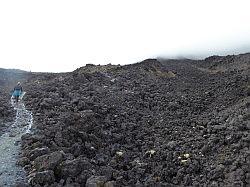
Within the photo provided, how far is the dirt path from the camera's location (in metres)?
15.3

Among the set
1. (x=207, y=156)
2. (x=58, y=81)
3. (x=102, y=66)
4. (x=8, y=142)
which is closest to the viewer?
(x=207, y=156)

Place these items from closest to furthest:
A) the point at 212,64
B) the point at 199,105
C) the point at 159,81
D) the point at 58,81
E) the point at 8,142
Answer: the point at 8,142 < the point at 199,105 < the point at 58,81 < the point at 159,81 < the point at 212,64

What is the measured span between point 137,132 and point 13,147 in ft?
17.7

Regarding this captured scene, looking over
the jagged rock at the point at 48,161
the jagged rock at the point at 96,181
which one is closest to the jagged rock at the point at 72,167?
the jagged rock at the point at 48,161

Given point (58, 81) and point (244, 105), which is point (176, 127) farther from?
point (58, 81)

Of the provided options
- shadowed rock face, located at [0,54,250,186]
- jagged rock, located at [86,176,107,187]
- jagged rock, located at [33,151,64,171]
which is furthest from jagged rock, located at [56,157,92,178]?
jagged rock, located at [86,176,107,187]

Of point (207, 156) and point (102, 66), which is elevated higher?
point (102, 66)

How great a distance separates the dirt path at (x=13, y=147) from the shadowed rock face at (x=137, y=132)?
38 centimetres

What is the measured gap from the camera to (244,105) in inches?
810

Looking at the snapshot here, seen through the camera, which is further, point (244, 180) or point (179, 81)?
point (179, 81)

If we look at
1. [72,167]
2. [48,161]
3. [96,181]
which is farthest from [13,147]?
[96,181]

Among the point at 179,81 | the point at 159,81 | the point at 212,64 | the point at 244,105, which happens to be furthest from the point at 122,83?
the point at 212,64

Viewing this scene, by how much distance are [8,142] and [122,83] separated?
36.6 feet

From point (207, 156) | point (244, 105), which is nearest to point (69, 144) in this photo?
point (207, 156)
